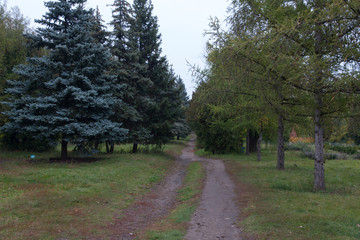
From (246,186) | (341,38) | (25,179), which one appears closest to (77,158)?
(25,179)

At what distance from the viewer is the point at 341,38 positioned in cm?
870

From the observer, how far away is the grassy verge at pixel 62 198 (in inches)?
248

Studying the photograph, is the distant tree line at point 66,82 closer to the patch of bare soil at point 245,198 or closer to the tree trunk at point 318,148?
the patch of bare soil at point 245,198

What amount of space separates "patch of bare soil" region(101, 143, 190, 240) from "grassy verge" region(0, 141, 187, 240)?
29 cm

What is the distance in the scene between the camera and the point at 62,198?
867cm

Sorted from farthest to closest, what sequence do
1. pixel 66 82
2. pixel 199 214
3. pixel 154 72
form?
pixel 154 72 → pixel 66 82 → pixel 199 214

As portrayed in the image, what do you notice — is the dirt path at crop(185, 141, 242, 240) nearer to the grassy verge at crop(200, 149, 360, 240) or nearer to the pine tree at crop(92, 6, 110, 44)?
the grassy verge at crop(200, 149, 360, 240)

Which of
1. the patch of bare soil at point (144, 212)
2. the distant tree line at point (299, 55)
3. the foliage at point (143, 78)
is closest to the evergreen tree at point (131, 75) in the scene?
the foliage at point (143, 78)

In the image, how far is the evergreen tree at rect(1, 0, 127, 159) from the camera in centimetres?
1523

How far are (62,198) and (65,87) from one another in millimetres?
8987

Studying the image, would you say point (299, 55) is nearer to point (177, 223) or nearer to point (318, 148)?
point (318, 148)

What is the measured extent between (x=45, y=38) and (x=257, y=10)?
12764 millimetres

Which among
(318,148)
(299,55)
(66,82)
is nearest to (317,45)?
(299,55)

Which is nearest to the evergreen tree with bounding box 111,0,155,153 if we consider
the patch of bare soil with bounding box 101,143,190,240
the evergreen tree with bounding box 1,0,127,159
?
the evergreen tree with bounding box 1,0,127,159
